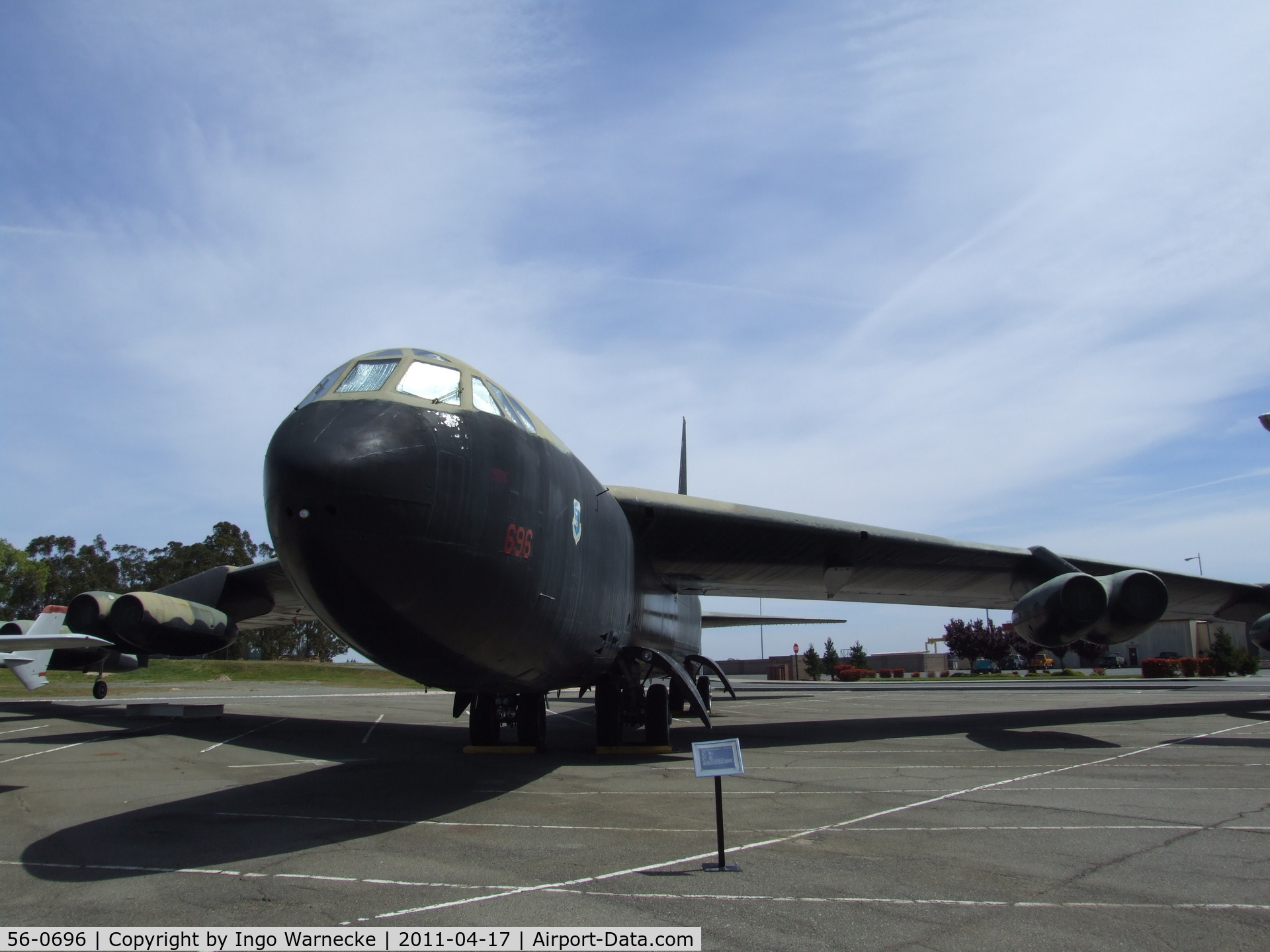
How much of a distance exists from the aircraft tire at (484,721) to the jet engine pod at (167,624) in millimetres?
5522

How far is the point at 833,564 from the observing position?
14.2m

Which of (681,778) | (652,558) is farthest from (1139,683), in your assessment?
(681,778)

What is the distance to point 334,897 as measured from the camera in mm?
4344

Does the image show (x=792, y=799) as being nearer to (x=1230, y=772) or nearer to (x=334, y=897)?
(x=334, y=897)

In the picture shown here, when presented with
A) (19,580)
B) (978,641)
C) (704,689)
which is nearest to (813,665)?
(978,641)

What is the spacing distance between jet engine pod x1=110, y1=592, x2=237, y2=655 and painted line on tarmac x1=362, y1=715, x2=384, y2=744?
299cm

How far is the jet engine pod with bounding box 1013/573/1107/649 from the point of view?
476 inches

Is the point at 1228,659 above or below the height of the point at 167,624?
below

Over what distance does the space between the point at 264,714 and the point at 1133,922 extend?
1901 cm

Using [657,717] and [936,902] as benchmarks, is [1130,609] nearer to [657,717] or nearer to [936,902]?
[657,717]

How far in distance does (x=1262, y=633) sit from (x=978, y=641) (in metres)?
47.6

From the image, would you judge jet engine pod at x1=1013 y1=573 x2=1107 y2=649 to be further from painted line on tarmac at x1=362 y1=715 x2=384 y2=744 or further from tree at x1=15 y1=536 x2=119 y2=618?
tree at x1=15 y1=536 x2=119 y2=618

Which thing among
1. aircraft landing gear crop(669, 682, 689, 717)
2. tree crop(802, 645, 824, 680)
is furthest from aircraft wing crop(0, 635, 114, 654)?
tree crop(802, 645, 824, 680)

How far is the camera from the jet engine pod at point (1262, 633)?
613 inches
